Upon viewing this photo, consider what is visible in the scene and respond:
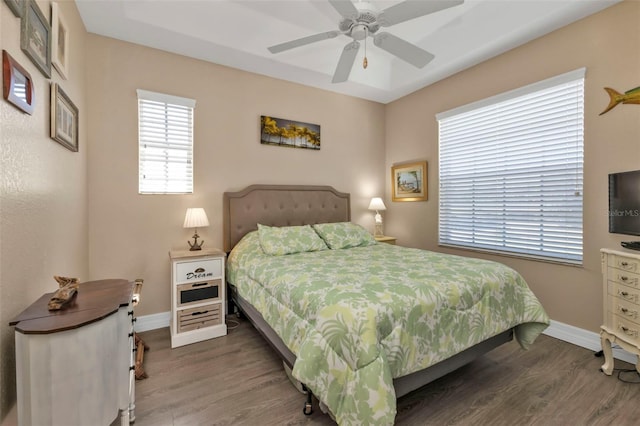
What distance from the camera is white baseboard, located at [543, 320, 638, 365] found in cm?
234

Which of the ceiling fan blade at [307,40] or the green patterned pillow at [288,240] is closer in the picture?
the ceiling fan blade at [307,40]

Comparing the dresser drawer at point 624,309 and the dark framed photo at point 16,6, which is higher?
the dark framed photo at point 16,6

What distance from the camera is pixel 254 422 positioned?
5.48 ft

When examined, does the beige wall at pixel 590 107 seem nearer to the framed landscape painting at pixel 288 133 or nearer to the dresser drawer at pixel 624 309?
the dresser drawer at pixel 624 309

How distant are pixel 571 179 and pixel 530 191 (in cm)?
35

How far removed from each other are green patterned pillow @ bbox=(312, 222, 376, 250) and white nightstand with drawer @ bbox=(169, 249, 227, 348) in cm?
119

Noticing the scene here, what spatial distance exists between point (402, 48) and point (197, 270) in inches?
108

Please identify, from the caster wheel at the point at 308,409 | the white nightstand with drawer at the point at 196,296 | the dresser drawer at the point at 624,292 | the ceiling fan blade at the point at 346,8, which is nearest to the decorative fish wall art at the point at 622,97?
the dresser drawer at the point at 624,292

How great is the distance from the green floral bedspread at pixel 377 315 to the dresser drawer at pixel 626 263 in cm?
60

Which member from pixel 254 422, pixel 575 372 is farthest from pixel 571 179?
pixel 254 422

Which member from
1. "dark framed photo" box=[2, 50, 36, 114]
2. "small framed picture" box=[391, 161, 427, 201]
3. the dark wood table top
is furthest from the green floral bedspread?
"small framed picture" box=[391, 161, 427, 201]

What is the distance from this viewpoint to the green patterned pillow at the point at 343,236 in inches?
132

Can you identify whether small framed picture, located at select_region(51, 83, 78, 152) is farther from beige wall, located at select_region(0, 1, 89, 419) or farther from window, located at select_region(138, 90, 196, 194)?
window, located at select_region(138, 90, 196, 194)

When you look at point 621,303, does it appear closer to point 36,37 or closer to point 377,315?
point 377,315
